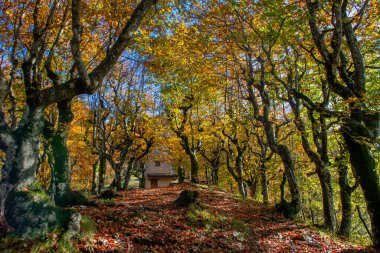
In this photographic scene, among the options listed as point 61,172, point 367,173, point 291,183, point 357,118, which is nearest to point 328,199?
point 291,183

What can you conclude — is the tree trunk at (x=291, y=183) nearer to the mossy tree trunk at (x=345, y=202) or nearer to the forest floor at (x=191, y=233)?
the forest floor at (x=191, y=233)

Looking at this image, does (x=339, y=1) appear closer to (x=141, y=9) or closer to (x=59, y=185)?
(x=141, y=9)

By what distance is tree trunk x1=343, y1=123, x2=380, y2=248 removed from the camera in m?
7.75

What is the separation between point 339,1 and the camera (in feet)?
25.1

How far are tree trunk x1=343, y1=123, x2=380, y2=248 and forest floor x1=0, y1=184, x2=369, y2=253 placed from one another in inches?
48.9

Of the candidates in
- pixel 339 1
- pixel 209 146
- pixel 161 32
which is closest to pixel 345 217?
pixel 339 1

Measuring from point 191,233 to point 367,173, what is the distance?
20.6 feet

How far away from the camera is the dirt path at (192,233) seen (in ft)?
21.9

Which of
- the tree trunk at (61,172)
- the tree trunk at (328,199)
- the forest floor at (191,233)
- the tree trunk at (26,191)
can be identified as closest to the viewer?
the tree trunk at (26,191)

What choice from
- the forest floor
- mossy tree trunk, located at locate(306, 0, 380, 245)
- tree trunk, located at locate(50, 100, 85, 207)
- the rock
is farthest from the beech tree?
mossy tree trunk, located at locate(306, 0, 380, 245)

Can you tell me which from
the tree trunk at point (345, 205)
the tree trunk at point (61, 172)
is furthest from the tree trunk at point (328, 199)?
the tree trunk at point (61, 172)

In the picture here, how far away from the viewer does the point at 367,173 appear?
26.0 feet

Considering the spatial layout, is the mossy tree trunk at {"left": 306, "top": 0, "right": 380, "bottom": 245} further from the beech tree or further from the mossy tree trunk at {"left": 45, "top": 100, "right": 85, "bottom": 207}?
the mossy tree trunk at {"left": 45, "top": 100, "right": 85, "bottom": 207}

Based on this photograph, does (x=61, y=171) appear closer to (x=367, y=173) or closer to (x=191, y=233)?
(x=191, y=233)
